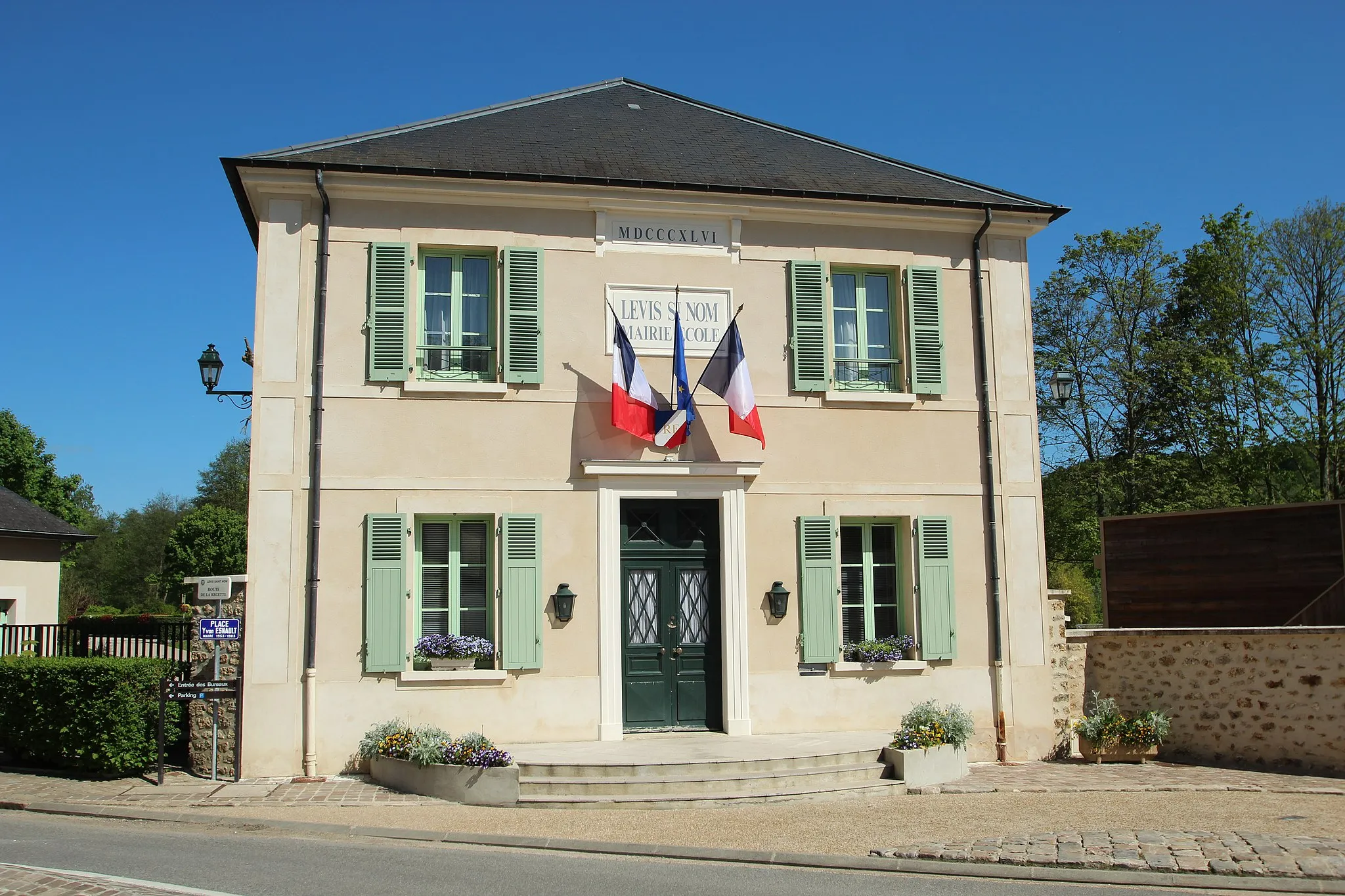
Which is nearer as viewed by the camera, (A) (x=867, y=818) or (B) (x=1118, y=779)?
(A) (x=867, y=818)

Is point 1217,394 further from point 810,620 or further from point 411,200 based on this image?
point 411,200

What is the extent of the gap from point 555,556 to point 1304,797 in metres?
7.38

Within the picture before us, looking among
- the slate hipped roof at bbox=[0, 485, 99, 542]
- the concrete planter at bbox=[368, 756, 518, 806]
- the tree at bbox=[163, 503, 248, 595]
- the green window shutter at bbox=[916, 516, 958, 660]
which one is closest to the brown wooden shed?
the green window shutter at bbox=[916, 516, 958, 660]

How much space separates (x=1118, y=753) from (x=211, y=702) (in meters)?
9.54

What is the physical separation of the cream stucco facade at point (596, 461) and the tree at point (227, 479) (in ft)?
153

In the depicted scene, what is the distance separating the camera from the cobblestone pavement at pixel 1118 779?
1019 cm

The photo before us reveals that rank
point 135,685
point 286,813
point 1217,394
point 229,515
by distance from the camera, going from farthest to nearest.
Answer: point 229,515
point 1217,394
point 135,685
point 286,813

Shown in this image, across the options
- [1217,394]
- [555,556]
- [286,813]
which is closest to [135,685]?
[286,813]

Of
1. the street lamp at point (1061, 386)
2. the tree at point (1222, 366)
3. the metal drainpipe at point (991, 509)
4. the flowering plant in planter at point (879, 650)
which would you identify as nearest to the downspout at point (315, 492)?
the flowering plant in planter at point (879, 650)

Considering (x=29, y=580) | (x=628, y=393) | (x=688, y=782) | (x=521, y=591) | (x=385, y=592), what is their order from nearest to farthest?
(x=688, y=782) < (x=385, y=592) < (x=521, y=591) < (x=628, y=393) < (x=29, y=580)

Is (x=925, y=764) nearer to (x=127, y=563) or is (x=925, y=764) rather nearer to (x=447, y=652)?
(x=447, y=652)

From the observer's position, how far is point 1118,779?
10.7 m

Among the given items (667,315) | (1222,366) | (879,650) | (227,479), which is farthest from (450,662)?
(227,479)

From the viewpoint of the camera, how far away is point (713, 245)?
476 inches
